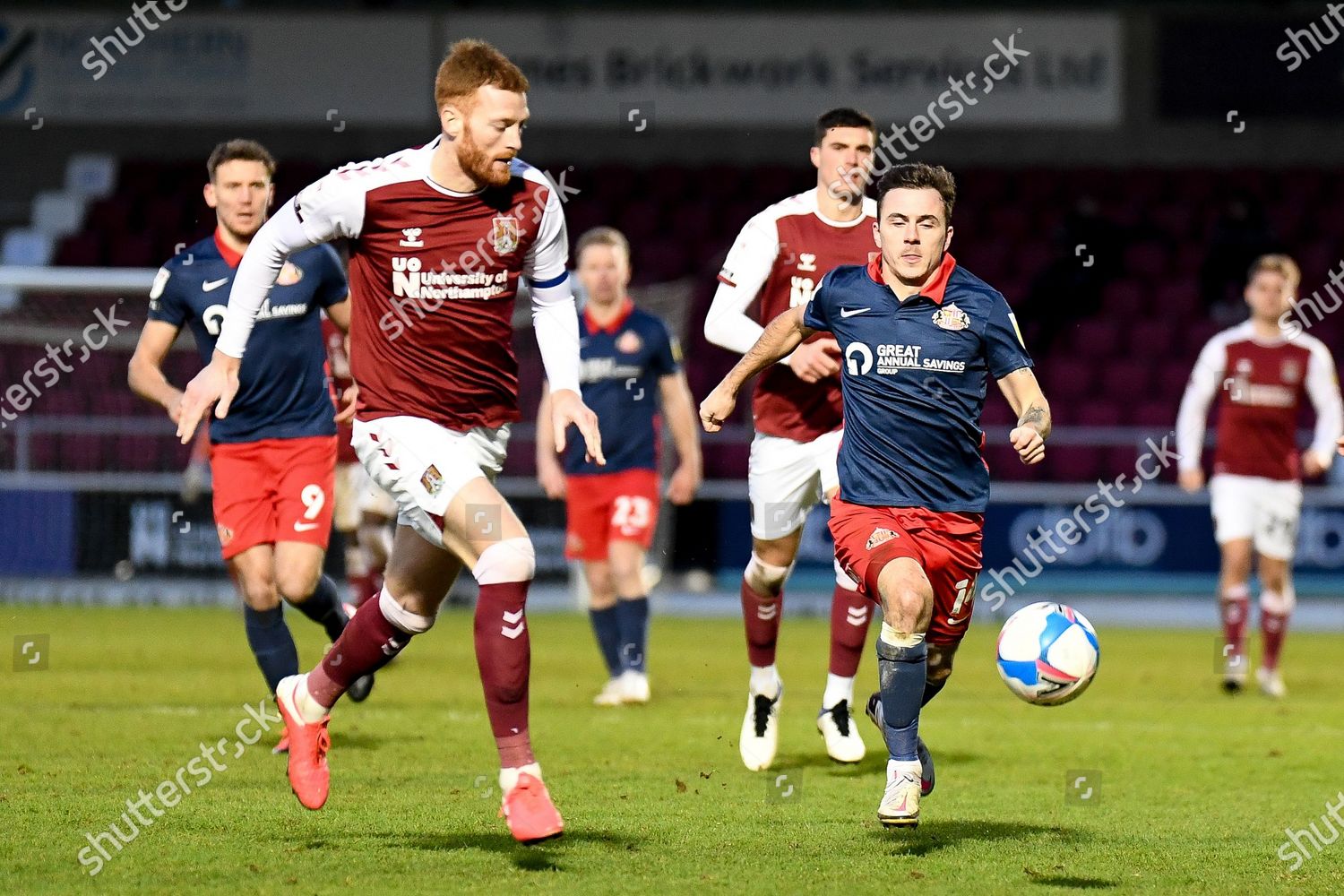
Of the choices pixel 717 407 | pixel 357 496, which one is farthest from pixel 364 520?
pixel 717 407

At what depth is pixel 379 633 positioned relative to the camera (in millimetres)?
5613

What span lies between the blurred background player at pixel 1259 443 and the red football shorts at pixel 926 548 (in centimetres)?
561

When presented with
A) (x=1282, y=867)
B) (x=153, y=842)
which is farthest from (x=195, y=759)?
(x=1282, y=867)

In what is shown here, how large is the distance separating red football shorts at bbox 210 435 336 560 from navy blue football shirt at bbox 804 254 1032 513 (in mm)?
2785

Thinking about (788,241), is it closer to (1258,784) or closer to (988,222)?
(1258,784)

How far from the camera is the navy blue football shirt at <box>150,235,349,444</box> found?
7.71 meters

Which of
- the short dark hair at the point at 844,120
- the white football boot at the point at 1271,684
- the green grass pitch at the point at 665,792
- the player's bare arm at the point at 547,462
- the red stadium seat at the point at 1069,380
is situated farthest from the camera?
the red stadium seat at the point at 1069,380

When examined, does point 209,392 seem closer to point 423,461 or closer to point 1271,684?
point 423,461

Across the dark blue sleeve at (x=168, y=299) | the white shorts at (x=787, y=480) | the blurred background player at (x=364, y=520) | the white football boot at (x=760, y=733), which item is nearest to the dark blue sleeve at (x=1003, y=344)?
the white shorts at (x=787, y=480)

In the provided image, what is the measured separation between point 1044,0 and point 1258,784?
17.5 meters

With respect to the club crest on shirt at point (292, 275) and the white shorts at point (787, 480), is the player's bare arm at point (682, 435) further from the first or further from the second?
the club crest on shirt at point (292, 275)

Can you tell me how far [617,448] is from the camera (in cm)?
999

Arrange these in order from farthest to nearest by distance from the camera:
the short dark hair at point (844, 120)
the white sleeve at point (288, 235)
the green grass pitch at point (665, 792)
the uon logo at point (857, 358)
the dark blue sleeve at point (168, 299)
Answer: the dark blue sleeve at point (168, 299) → the short dark hair at point (844, 120) → the uon logo at point (857, 358) → the white sleeve at point (288, 235) → the green grass pitch at point (665, 792)

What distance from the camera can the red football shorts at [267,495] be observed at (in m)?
7.64
